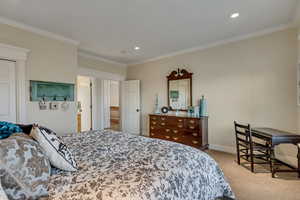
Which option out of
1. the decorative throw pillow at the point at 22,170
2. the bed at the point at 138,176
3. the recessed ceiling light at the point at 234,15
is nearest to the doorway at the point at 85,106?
the bed at the point at 138,176

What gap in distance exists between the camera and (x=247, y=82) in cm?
345

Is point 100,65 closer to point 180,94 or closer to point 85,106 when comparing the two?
point 85,106

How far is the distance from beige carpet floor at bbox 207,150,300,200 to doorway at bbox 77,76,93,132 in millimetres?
5004

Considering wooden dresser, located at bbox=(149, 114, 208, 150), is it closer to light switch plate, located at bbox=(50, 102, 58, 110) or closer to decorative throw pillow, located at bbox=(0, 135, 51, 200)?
light switch plate, located at bbox=(50, 102, 58, 110)

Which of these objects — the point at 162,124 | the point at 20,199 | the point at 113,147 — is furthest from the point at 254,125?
the point at 20,199

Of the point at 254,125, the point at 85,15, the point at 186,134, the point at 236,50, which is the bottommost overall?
the point at 186,134

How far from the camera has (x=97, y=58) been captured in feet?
16.4

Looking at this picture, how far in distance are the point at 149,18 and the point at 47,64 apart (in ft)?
7.23

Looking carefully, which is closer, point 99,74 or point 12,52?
point 12,52

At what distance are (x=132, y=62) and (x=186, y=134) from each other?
3200mm

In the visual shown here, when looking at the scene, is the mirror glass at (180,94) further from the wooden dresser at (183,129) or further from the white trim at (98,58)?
the white trim at (98,58)

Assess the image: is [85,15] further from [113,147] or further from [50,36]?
[113,147]

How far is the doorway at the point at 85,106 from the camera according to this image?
6246 mm

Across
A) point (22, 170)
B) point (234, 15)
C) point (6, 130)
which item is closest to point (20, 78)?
point (6, 130)
